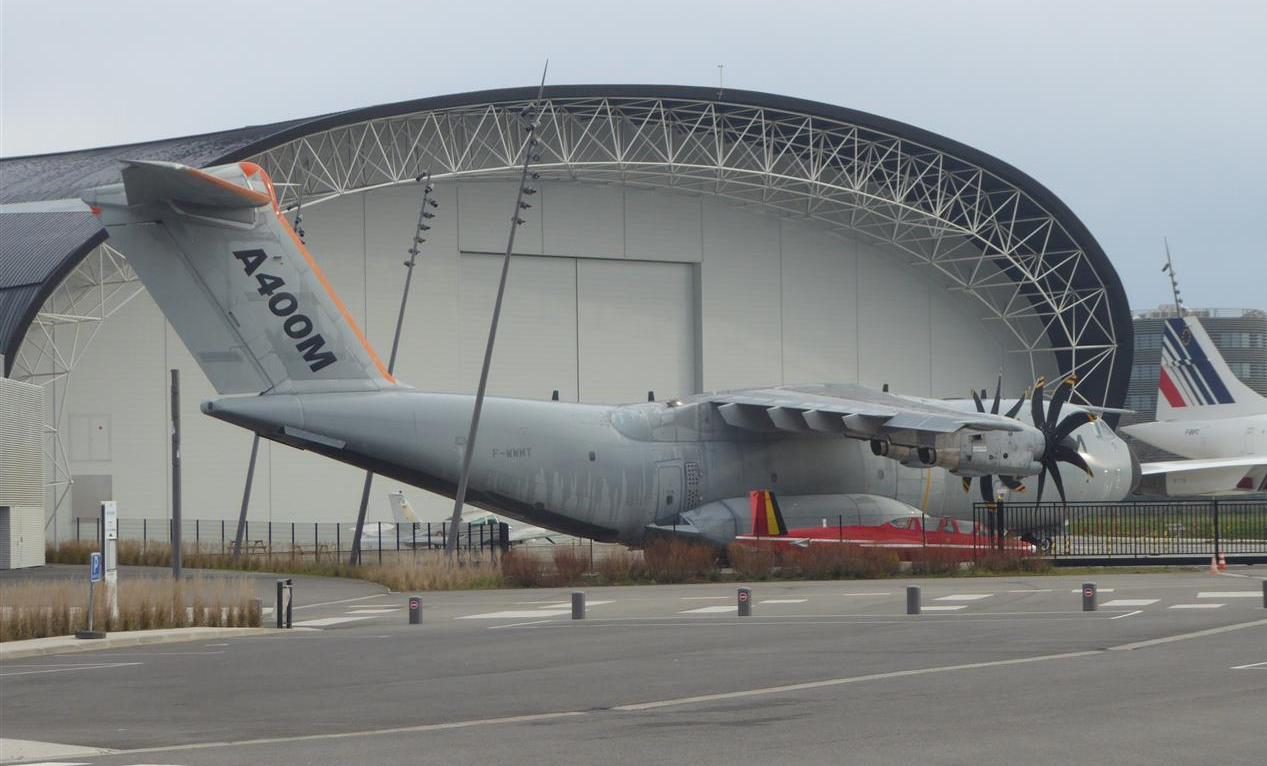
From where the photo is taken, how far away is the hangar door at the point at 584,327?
6419cm

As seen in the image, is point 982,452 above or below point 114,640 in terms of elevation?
above

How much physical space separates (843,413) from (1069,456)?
6358 millimetres

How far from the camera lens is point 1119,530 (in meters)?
39.4

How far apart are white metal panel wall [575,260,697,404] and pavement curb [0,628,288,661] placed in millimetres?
41862

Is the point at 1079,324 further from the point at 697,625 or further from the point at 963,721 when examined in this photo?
the point at 963,721

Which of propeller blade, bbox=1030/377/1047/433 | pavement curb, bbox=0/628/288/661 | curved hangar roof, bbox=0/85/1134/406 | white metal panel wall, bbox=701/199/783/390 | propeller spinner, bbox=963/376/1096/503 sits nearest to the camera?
pavement curb, bbox=0/628/288/661

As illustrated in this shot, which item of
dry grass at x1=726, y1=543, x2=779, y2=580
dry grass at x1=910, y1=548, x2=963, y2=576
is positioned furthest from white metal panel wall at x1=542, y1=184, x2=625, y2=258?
dry grass at x1=910, y1=548, x2=963, y2=576

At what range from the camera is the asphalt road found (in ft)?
38.1

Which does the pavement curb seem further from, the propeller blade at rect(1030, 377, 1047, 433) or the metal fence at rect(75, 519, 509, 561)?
the metal fence at rect(75, 519, 509, 561)

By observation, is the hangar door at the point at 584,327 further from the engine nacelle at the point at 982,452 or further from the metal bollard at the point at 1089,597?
the metal bollard at the point at 1089,597

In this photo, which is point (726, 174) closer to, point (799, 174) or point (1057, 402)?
point (799, 174)

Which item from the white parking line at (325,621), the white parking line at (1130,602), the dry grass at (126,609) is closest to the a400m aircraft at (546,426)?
the dry grass at (126,609)

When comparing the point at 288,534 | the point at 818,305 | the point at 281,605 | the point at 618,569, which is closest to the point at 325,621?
the point at 281,605

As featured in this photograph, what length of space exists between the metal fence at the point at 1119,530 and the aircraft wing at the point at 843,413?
3798 millimetres
